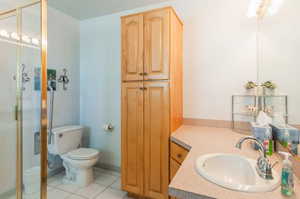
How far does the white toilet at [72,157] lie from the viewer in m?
2.06

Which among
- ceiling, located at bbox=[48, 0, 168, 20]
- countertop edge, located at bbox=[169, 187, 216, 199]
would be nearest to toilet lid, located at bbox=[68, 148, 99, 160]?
countertop edge, located at bbox=[169, 187, 216, 199]

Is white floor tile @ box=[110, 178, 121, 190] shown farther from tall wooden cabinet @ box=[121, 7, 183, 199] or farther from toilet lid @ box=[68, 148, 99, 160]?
toilet lid @ box=[68, 148, 99, 160]

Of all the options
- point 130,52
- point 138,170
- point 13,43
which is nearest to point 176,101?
point 130,52

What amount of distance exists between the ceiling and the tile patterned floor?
96.5 inches

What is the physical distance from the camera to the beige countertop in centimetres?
66

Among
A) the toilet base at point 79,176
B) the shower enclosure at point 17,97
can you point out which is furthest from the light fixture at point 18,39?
the toilet base at point 79,176

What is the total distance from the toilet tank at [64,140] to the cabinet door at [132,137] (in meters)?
0.95

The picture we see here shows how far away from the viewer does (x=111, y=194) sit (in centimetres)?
195

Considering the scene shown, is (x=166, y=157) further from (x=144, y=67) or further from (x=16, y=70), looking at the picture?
(x=16, y=70)

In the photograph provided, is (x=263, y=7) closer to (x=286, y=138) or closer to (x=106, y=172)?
(x=286, y=138)

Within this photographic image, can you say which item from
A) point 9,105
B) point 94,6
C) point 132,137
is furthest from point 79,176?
point 94,6

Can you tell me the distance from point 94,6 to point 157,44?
53.9 inches

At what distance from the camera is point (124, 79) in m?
1.84

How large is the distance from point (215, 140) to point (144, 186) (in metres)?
0.90
